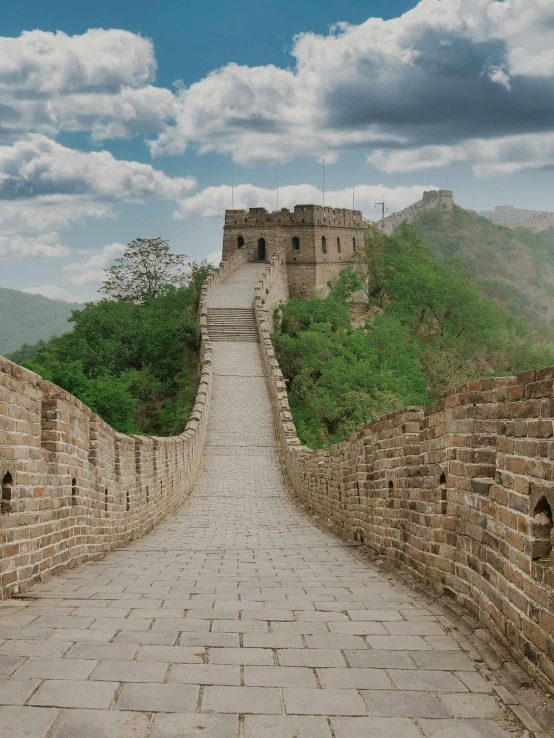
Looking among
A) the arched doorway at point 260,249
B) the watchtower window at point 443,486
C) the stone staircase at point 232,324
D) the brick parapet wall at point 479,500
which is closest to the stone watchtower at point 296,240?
the arched doorway at point 260,249

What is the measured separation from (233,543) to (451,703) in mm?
6541

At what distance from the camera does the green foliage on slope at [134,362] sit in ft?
88.2

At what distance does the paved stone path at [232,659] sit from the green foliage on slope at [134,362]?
65.6 ft

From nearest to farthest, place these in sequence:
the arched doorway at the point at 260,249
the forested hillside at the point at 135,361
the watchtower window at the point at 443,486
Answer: the watchtower window at the point at 443,486 < the forested hillside at the point at 135,361 < the arched doorway at the point at 260,249

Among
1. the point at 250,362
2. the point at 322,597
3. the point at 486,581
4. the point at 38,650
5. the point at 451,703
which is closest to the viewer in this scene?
the point at 451,703

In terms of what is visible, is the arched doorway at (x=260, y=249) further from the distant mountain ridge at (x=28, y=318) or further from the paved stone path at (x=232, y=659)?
the distant mountain ridge at (x=28, y=318)

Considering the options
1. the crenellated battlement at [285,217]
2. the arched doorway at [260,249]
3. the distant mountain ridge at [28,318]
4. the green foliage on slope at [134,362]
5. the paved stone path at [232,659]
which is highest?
the distant mountain ridge at [28,318]

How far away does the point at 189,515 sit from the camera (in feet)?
46.0

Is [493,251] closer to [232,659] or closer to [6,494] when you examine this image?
[6,494]

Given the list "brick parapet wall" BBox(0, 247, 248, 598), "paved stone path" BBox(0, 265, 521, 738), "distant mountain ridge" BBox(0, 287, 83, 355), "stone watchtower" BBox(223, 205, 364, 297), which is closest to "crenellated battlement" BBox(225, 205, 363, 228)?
"stone watchtower" BBox(223, 205, 364, 297)

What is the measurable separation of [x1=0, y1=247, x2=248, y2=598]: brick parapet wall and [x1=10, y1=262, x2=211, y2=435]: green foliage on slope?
16424mm

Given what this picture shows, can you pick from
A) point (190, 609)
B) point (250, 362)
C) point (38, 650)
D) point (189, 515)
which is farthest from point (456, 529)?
point (250, 362)

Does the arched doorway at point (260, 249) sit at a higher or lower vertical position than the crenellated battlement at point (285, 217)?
lower

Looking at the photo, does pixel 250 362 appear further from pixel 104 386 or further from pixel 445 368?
pixel 445 368
